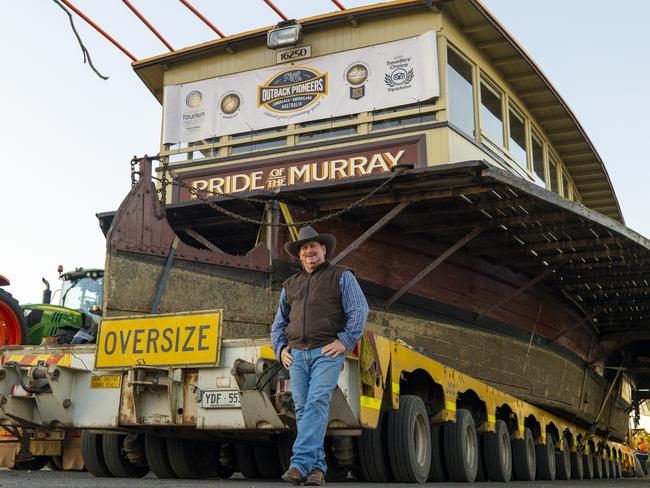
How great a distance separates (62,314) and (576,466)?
922cm

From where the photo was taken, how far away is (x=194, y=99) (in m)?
14.4

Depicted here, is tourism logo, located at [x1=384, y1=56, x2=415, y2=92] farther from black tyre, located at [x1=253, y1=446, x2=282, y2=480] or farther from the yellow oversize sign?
the yellow oversize sign

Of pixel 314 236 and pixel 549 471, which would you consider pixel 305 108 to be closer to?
pixel 549 471

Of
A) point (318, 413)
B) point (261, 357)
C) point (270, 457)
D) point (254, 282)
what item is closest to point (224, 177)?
point (254, 282)

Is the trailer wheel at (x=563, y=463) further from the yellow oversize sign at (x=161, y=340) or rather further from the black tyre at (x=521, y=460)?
the yellow oversize sign at (x=161, y=340)

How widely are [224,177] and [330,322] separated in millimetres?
8244

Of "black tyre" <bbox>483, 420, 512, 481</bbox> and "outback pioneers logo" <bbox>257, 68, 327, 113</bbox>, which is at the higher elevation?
"outback pioneers logo" <bbox>257, 68, 327, 113</bbox>

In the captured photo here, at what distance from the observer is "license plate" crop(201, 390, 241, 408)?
6.11 m

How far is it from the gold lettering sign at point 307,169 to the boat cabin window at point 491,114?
83.5 inches

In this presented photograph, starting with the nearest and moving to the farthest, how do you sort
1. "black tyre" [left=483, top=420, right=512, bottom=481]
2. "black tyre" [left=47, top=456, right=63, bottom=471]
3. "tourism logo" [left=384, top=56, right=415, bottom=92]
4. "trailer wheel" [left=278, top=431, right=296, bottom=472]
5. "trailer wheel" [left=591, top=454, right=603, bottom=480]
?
"trailer wheel" [left=278, top=431, right=296, bottom=472] < "black tyre" [left=483, top=420, right=512, bottom=481] < "black tyre" [left=47, top=456, right=63, bottom=471] < "tourism logo" [left=384, top=56, right=415, bottom=92] < "trailer wheel" [left=591, top=454, right=603, bottom=480]

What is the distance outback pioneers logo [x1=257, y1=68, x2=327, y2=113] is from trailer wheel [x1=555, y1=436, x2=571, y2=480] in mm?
6935

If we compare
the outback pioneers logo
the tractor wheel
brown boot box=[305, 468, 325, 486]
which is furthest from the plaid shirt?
the outback pioneers logo

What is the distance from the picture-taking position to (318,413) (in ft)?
17.1

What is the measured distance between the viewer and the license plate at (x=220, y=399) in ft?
20.0
